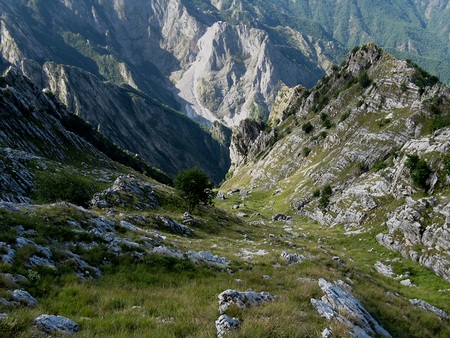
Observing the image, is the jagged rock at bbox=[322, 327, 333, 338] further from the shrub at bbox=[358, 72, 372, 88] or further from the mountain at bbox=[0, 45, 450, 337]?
the shrub at bbox=[358, 72, 372, 88]

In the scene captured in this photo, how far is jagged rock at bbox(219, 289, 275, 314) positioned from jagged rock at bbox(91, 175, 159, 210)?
3413 cm

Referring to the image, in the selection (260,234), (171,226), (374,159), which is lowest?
(260,234)

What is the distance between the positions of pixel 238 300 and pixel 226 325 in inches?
104

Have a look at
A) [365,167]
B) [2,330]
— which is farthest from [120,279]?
[365,167]

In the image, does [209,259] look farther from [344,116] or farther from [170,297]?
[344,116]

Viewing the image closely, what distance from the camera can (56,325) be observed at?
8641mm

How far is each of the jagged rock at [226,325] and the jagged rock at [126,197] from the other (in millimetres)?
36216

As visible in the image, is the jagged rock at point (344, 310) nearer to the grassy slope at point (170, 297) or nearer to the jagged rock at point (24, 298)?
the grassy slope at point (170, 297)

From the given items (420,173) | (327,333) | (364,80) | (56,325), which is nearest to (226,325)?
(327,333)

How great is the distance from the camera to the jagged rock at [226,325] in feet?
29.4

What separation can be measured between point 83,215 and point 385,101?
95797 millimetres

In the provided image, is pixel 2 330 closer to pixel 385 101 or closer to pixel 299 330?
pixel 299 330

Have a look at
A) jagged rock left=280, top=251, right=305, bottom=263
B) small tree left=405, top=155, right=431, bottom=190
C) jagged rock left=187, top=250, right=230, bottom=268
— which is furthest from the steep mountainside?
jagged rock left=187, top=250, right=230, bottom=268

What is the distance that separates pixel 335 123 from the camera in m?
108
